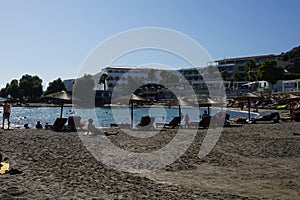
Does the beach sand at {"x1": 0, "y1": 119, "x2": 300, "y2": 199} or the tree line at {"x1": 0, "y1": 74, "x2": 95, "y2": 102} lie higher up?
the tree line at {"x1": 0, "y1": 74, "x2": 95, "y2": 102}

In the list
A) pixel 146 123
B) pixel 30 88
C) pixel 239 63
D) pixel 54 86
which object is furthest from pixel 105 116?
pixel 30 88

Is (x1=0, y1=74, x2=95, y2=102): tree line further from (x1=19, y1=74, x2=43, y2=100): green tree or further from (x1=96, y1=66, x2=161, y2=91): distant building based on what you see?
(x1=96, y1=66, x2=161, y2=91): distant building

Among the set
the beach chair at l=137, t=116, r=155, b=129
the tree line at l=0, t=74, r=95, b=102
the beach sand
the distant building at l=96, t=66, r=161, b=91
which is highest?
the distant building at l=96, t=66, r=161, b=91

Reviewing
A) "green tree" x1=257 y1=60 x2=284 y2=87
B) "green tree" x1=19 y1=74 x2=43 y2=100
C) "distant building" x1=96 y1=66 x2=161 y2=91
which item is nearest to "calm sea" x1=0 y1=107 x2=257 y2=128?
"green tree" x1=257 y1=60 x2=284 y2=87

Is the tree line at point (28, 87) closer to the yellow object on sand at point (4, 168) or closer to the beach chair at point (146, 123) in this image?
the beach chair at point (146, 123)

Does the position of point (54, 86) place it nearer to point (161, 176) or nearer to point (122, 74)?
point (122, 74)

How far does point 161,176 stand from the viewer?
8898mm

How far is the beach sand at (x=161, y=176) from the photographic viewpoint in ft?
22.8

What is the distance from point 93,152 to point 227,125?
14.2 meters

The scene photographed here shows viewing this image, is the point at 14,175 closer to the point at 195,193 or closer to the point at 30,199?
the point at 30,199

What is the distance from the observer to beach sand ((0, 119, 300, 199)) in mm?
6941

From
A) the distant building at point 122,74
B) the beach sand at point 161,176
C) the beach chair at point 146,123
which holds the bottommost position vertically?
the beach sand at point 161,176

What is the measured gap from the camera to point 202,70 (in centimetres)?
13138

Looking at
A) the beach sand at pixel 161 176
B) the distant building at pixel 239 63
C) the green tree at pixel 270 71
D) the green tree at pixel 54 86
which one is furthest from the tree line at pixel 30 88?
the beach sand at pixel 161 176
